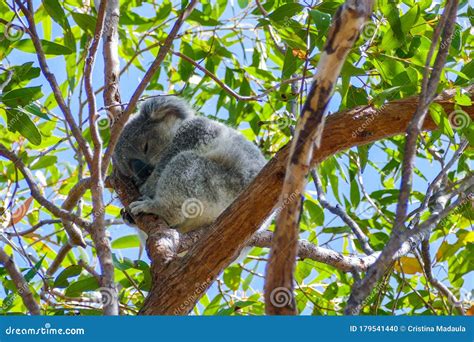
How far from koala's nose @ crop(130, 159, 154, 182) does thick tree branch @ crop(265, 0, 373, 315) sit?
107 inches

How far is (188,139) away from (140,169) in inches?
13.5

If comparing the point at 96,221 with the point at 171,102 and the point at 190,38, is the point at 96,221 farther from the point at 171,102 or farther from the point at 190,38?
→ the point at 190,38

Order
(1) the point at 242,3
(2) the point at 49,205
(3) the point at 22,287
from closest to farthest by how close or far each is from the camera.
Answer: (3) the point at 22,287 → (2) the point at 49,205 → (1) the point at 242,3

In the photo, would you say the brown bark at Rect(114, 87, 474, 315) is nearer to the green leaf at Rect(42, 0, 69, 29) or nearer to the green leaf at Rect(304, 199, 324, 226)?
the green leaf at Rect(42, 0, 69, 29)

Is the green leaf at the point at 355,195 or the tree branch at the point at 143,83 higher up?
the green leaf at the point at 355,195

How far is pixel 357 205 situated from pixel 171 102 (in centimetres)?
137

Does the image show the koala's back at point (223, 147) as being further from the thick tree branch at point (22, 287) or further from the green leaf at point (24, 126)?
the thick tree branch at point (22, 287)

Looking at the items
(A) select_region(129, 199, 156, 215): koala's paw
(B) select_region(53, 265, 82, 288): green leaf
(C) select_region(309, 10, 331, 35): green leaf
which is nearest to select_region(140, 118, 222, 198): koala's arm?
(A) select_region(129, 199, 156, 215): koala's paw

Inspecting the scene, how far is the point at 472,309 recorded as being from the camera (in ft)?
12.8

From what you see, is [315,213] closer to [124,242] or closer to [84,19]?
[124,242]

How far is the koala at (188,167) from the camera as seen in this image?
13.4 ft

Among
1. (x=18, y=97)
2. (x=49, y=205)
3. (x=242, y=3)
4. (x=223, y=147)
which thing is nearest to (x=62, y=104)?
(x=49, y=205)

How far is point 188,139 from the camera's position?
4434 millimetres

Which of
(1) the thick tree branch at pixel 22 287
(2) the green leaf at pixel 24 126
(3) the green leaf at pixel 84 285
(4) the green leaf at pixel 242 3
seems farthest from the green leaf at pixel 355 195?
(1) the thick tree branch at pixel 22 287
